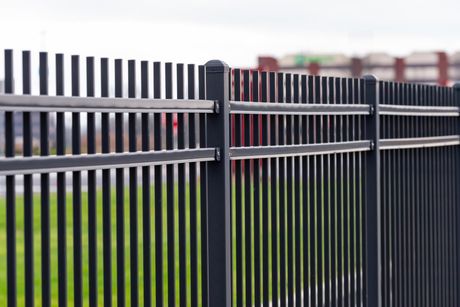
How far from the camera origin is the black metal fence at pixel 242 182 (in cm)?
409

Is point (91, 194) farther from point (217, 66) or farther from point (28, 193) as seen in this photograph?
point (217, 66)

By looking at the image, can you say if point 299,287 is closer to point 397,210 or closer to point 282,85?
point 282,85

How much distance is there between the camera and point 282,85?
5957mm

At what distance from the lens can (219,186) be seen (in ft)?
16.9

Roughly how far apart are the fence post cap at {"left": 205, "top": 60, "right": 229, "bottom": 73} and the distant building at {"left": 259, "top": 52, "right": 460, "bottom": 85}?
116 m

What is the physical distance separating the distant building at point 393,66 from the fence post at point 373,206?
373ft

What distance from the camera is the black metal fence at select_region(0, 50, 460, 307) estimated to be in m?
4.09

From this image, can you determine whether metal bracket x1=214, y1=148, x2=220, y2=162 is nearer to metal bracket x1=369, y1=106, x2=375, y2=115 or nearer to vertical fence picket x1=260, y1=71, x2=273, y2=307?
vertical fence picket x1=260, y1=71, x2=273, y2=307

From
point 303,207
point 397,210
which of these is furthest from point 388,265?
point 303,207

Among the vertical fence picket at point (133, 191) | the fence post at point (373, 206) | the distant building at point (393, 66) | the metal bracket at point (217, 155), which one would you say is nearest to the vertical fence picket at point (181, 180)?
the metal bracket at point (217, 155)

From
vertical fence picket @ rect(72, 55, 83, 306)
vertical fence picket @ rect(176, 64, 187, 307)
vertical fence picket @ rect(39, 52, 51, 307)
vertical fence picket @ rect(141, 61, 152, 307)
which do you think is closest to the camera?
vertical fence picket @ rect(39, 52, 51, 307)

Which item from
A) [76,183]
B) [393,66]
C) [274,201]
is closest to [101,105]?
[76,183]

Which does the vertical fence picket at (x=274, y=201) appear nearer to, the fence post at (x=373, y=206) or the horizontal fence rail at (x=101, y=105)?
the horizontal fence rail at (x=101, y=105)

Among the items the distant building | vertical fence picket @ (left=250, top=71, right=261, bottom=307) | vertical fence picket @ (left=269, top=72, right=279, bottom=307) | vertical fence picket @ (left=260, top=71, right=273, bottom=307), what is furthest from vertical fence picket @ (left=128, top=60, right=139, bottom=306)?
the distant building
